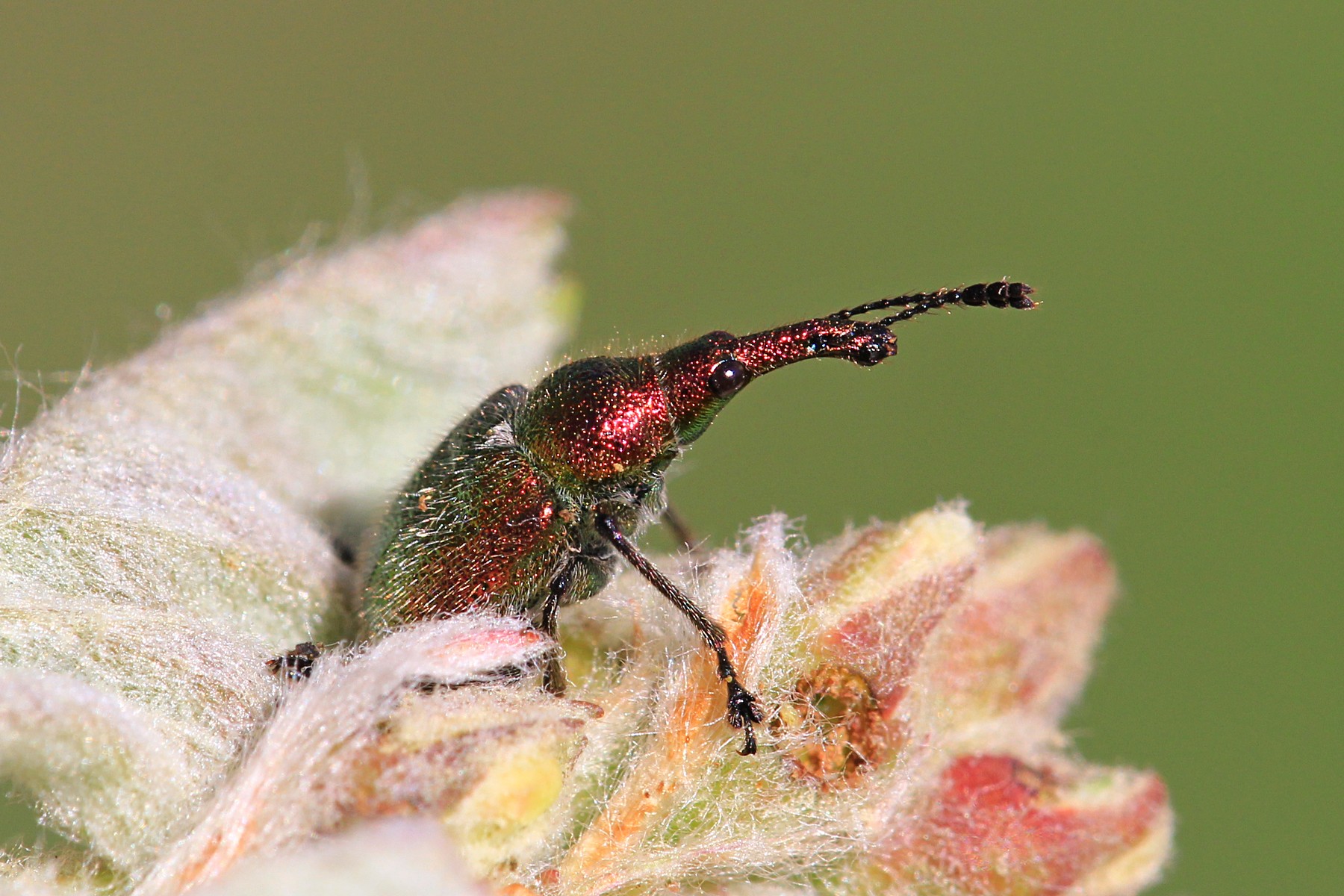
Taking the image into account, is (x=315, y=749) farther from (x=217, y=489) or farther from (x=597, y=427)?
(x=597, y=427)

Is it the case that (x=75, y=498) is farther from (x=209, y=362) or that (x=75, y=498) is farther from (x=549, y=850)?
(x=549, y=850)

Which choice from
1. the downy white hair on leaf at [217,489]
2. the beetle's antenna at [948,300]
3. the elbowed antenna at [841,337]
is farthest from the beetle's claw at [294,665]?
the beetle's antenna at [948,300]

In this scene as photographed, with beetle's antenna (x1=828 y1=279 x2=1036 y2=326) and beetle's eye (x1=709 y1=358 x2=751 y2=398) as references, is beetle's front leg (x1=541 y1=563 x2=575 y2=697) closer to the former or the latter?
beetle's eye (x1=709 y1=358 x2=751 y2=398)

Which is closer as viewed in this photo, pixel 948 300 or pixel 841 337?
pixel 948 300

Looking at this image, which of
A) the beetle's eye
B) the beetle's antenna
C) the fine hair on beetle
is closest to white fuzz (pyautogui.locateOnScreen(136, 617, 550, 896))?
the fine hair on beetle

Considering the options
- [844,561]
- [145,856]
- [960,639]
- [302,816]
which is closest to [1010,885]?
[960,639]

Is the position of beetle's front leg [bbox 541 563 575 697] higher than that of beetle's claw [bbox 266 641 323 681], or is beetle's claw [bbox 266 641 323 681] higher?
beetle's front leg [bbox 541 563 575 697]

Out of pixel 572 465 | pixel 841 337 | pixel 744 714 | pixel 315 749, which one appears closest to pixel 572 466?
pixel 572 465

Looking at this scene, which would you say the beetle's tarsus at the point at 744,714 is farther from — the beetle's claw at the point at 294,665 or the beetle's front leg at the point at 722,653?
the beetle's claw at the point at 294,665
